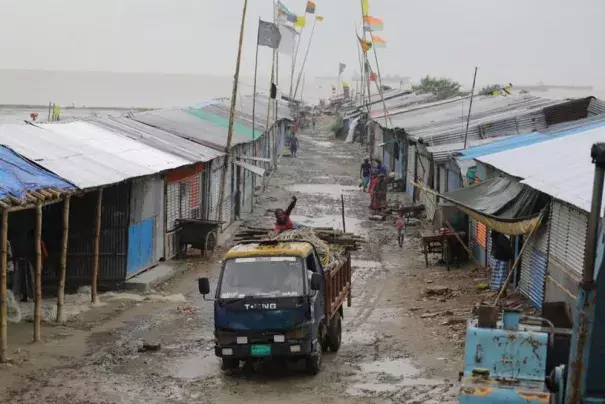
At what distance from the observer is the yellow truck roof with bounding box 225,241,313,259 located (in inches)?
522

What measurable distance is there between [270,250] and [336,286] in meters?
2.12

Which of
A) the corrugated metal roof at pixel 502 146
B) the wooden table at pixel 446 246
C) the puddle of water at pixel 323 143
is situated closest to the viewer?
the corrugated metal roof at pixel 502 146

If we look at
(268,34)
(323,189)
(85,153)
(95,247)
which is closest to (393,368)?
(95,247)

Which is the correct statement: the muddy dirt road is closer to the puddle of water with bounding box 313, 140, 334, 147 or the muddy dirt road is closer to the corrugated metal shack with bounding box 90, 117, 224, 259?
the corrugated metal shack with bounding box 90, 117, 224, 259

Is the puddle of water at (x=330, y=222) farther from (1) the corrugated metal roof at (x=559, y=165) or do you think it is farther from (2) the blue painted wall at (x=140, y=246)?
(1) the corrugated metal roof at (x=559, y=165)

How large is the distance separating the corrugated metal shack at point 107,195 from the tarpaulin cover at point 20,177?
894mm

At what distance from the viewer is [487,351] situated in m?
8.19

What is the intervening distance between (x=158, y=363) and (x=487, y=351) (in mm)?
6928

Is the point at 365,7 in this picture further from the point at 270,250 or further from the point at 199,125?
the point at 270,250

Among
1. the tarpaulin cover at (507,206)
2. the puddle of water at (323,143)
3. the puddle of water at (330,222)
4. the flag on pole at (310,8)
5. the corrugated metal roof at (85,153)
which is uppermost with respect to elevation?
the flag on pole at (310,8)

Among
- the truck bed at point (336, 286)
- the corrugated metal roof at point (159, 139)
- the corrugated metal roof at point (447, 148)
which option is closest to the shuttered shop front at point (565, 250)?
the truck bed at point (336, 286)

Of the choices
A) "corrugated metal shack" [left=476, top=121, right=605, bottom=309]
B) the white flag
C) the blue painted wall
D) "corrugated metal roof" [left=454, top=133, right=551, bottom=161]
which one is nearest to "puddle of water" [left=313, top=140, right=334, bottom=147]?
the white flag

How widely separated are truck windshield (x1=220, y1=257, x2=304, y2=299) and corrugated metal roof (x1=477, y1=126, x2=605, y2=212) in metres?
4.28

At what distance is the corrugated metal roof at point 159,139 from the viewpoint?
78.3 ft
